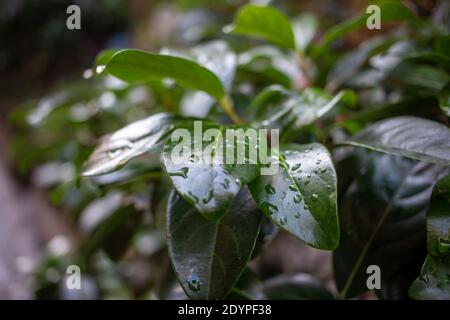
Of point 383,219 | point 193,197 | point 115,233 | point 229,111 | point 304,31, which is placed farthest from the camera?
point 304,31

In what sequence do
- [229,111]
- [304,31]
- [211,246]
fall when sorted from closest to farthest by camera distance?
1. [211,246]
2. [229,111]
3. [304,31]

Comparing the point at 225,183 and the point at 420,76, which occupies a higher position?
the point at 420,76

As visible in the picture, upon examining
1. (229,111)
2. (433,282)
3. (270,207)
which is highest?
(229,111)

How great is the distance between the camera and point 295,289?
30.0 inches

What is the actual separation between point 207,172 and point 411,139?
0.30 m

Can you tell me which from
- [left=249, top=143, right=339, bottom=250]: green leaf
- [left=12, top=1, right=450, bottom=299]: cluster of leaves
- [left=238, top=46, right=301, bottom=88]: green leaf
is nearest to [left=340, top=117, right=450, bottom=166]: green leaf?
[left=12, top=1, right=450, bottom=299]: cluster of leaves

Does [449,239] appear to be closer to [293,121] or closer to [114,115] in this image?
[293,121]

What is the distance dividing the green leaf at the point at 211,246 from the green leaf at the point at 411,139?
0.20 metres

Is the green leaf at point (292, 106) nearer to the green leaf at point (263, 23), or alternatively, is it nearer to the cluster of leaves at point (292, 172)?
the cluster of leaves at point (292, 172)

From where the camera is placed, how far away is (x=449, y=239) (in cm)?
52

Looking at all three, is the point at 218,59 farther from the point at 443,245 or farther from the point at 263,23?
the point at 443,245

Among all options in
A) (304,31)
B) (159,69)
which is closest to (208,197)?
(159,69)

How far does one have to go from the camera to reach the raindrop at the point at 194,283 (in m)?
0.53

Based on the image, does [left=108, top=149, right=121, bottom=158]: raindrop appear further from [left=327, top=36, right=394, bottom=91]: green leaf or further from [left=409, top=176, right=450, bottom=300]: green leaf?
[left=327, top=36, right=394, bottom=91]: green leaf
